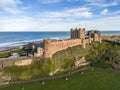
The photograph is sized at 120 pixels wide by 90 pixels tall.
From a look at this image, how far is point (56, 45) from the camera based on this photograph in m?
77.4

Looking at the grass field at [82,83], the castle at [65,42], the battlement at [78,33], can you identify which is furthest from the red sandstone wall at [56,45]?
the grass field at [82,83]

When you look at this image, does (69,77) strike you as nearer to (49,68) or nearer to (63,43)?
(49,68)

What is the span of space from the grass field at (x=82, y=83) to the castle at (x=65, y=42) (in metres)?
13.7

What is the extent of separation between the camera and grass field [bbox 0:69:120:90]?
53531 mm

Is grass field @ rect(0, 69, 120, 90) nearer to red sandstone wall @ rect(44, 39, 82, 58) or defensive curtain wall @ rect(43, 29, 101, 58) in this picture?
red sandstone wall @ rect(44, 39, 82, 58)

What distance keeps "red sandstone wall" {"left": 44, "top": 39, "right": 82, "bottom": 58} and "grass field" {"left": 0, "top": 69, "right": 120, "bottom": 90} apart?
45.1ft

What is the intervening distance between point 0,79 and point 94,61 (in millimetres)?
42153

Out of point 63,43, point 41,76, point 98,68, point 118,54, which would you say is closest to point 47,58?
point 41,76

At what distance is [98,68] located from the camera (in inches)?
2872

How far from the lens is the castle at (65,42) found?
70.1 metres

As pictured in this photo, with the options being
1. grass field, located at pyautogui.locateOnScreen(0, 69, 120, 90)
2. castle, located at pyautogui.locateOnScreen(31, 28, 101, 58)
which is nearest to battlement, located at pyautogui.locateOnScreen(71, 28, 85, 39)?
castle, located at pyautogui.locateOnScreen(31, 28, 101, 58)

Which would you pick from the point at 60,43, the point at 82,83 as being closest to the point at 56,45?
the point at 60,43

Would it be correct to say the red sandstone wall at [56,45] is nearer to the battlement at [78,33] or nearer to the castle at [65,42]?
the castle at [65,42]

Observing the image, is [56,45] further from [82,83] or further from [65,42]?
[82,83]
